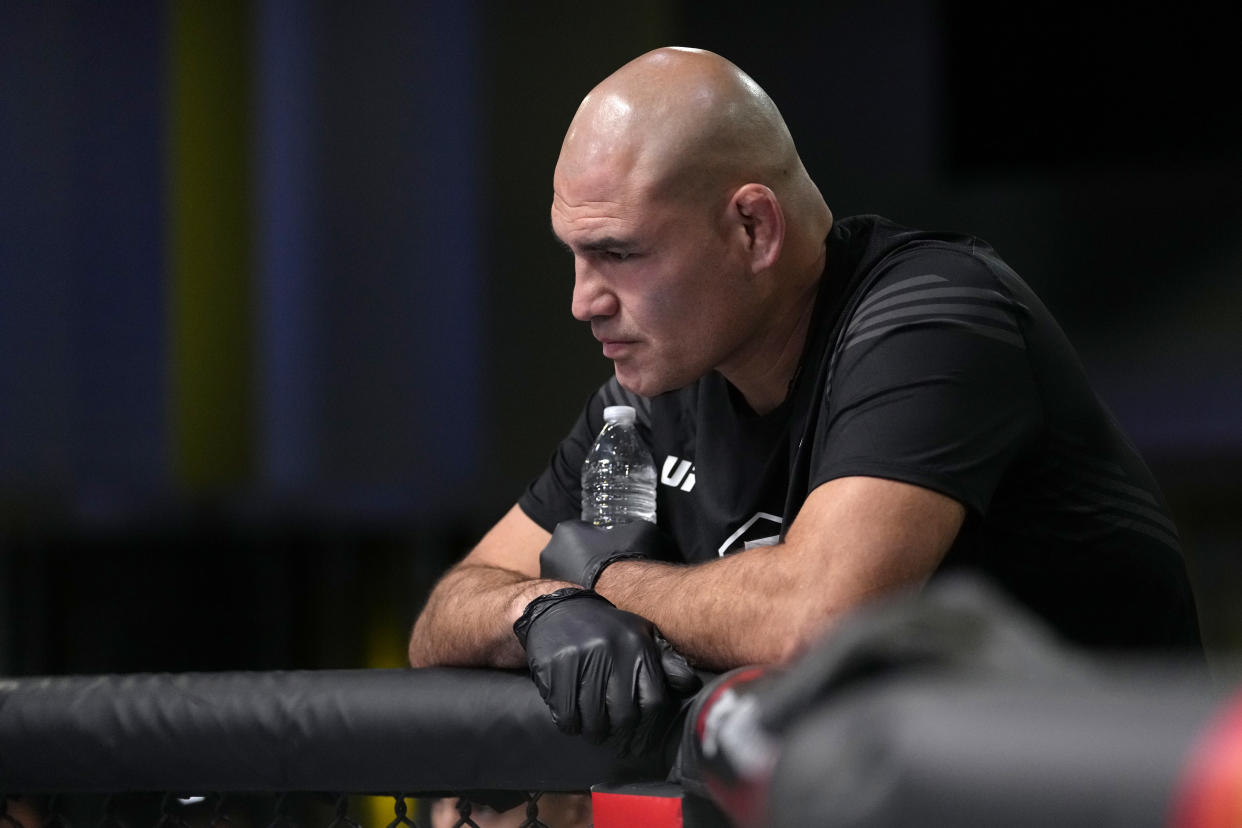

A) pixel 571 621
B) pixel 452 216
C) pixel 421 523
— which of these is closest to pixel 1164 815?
pixel 571 621

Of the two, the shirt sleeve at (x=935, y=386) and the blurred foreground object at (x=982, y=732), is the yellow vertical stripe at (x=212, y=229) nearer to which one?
the shirt sleeve at (x=935, y=386)

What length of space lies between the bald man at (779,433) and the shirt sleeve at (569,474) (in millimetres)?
96

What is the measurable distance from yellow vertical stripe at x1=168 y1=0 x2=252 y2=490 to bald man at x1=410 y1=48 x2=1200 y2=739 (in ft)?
9.95

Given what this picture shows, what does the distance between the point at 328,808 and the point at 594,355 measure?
334cm

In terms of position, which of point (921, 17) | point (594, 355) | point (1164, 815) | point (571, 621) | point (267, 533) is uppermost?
point (921, 17)

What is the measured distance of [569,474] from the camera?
6.06 ft

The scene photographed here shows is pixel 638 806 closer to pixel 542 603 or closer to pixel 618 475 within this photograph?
pixel 542 603

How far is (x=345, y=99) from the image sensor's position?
14.9 feet

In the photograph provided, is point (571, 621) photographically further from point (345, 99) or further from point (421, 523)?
point (345, 99)

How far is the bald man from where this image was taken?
1.20 m

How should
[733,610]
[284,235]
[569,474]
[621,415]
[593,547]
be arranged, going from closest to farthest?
1. [733,610]
2. [593,547]
3. [621,415]
4. [569,474]
5. [284,235]

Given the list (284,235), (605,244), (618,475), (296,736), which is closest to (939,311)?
(605,244)

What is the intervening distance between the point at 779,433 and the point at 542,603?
1.29 ft

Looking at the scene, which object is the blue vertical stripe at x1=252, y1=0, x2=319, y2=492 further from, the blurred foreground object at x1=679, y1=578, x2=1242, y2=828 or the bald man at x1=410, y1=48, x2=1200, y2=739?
the blurred foreground object at x1=679, y1=578, x2=1242, y2=828
